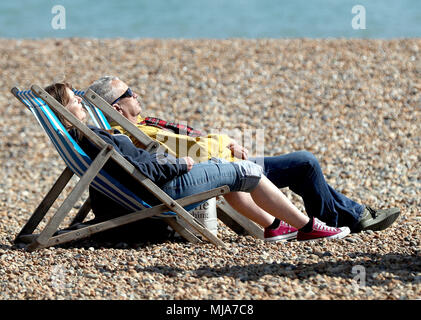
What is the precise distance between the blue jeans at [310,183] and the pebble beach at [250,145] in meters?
0.24

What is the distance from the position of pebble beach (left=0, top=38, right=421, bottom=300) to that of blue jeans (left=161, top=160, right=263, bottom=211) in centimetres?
41

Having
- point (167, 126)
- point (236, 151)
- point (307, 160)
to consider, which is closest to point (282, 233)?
point (307, 160)

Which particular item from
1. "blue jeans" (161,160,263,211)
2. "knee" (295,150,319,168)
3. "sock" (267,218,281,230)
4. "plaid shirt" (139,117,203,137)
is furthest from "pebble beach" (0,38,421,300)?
"plaid shirt" (139,117,203,137)

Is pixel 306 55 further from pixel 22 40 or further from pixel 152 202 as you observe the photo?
pixel 152 202

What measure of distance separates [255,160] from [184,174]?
72cm

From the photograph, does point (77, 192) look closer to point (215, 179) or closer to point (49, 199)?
point (49, 199)

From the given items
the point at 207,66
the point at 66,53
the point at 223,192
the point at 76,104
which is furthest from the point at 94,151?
the point at 66,53

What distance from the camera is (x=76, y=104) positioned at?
4867mm

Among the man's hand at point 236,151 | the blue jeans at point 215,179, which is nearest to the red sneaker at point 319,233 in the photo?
the blue jeans at point 215,179

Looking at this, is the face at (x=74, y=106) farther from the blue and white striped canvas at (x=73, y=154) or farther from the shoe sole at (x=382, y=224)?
the shoe sole at (x=382, y=224)

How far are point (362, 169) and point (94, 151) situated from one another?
4391mm

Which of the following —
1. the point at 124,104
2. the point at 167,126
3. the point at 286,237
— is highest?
the point at 124,104

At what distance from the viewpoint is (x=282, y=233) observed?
17.0ft

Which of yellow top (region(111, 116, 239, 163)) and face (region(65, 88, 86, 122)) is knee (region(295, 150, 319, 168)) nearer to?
yellow top (region(111, 116, 239, 163))
